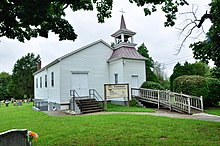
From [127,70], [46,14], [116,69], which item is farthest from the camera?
[116,69]

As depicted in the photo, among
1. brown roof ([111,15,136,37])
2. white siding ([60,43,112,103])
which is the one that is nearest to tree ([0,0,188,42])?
white siding ([60,43,112,103])

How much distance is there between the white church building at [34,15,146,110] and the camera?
66.4 ft

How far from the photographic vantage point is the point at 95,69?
2198 centimetres

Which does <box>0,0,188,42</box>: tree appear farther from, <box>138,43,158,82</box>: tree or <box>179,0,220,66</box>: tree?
<box>138,43,158,82</box>: tree

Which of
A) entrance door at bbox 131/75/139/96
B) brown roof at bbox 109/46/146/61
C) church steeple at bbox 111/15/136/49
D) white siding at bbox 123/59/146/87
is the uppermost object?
church steeple at bbox 111/15/136/49

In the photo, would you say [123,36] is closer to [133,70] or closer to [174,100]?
[133,70]

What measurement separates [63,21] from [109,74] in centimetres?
1595

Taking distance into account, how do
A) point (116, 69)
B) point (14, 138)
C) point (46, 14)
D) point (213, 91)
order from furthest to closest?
point (116, 69), point (213, 91), point (46, 14), point (14, 138)

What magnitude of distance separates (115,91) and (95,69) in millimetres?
4222

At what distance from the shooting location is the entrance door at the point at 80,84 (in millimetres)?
20688

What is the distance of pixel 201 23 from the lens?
8.27 m

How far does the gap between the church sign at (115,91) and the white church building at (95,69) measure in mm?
1956

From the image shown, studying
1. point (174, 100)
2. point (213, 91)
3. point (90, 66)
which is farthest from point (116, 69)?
point (213, 91)

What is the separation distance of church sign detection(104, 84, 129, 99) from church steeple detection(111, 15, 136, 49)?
5767 millimetres
